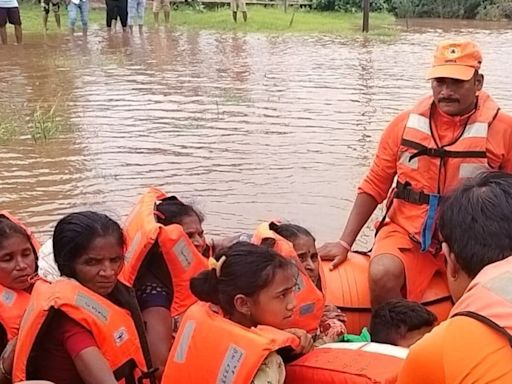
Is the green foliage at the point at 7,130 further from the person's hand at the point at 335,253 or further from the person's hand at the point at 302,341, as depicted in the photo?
the person's hand at the point at 302,341

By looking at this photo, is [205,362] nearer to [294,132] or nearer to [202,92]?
[294,132]

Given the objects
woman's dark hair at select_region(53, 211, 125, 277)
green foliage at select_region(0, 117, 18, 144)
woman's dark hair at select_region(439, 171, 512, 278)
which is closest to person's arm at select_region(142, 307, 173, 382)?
woman's dark hair at select_region(53, 211, 125, 277)

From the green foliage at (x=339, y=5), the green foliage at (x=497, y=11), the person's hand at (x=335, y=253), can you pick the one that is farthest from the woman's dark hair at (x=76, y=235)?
the green foliage at (x=497, y=11)

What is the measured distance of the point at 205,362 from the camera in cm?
267

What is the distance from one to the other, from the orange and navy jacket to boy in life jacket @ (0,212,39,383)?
1.63m

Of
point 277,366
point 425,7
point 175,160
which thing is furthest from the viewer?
point 425,7

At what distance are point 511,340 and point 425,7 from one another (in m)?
26.0

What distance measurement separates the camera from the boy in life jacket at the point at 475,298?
1.72 metres

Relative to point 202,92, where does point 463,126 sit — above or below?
above

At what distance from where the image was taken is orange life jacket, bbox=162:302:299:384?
255cm

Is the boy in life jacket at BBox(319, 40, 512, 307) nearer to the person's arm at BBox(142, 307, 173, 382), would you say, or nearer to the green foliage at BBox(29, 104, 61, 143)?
the person's arm at BBox(142, 307, 173, 382)

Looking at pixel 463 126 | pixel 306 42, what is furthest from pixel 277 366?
pixel 306 42

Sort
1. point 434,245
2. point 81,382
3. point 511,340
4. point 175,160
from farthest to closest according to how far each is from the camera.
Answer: point 175,160 → point 434,245 → point 81,382 → point 511,340

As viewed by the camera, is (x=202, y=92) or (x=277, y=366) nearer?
(x=277, y=366)
